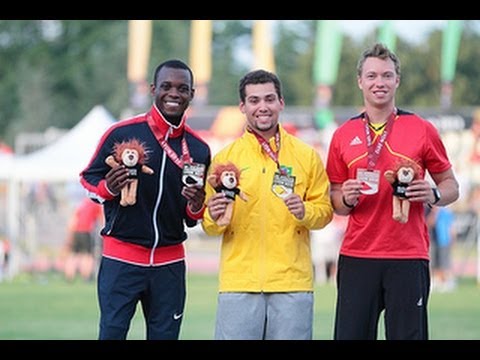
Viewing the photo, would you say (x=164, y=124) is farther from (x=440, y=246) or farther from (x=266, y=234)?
(x=440, y=246)

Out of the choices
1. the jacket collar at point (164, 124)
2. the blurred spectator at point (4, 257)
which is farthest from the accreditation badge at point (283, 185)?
the blurred spectator at point (4, 257)

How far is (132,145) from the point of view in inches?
258

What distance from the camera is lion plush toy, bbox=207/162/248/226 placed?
6.46m

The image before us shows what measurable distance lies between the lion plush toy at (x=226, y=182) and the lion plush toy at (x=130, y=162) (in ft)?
1.36

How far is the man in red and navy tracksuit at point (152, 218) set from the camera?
6789 mm

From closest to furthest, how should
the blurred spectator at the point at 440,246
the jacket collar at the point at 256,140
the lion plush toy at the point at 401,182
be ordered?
the lion plush toy at the point at 401,182 → the jacket collar at the point at 256,140 → the blurred spectator at the point at 440,246

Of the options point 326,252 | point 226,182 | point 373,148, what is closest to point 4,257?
point 326,252

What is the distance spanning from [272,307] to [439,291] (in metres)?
13.9

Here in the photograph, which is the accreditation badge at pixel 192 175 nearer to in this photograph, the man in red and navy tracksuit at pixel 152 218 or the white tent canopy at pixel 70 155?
the man in red and navy tracksuit at pixel 152 218

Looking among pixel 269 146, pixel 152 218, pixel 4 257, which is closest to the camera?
pixel 269 146

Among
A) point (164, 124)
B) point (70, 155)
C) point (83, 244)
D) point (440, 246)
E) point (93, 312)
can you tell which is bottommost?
point (93, 312)

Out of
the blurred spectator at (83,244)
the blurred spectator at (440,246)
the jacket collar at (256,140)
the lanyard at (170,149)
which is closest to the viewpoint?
the jacket collar at (256,140)

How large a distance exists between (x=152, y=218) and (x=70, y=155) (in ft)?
55.4

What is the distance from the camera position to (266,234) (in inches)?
261
